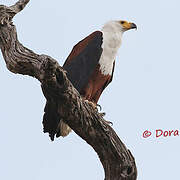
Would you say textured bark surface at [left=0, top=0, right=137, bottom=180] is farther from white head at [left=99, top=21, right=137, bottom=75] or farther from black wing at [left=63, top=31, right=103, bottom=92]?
white head at [left=99, top=21, right=137, bottom=75]

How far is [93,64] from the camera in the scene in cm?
664

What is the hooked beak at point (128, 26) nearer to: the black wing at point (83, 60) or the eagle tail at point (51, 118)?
the black wing at point (83, 60)

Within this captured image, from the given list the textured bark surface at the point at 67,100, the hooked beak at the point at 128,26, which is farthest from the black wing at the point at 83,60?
the textured bark surface at the point at 67,100

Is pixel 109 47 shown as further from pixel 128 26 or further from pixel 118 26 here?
pixel 128 26

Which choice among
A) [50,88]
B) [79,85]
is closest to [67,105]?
[50,88]

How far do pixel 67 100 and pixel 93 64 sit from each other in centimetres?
211

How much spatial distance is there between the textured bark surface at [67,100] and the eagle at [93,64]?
1262mm

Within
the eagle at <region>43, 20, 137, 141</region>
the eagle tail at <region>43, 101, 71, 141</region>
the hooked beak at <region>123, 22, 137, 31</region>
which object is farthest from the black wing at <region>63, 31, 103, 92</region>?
the eagle tail at <region>43, 101, 71, 141</region>

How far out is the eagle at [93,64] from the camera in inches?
258

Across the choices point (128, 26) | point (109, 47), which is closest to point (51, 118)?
point (109, 47)

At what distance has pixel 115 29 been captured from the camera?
720cm

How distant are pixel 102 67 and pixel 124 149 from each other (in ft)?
6.26

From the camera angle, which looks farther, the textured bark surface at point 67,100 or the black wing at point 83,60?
the black wing at point 83,60

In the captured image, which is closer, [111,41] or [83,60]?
[83,60]
